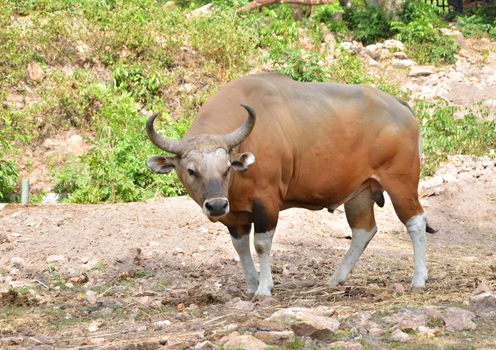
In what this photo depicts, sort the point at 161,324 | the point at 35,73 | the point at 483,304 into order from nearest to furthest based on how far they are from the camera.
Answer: the point at 483,304 < the point at 161,324 < the point at 35,73

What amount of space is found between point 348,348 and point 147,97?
11.1m

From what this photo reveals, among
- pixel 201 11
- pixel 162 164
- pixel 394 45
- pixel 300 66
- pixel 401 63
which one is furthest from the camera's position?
pixel 394 45

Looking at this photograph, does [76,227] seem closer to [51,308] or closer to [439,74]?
[51,308]

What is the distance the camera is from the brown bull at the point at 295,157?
7.52m

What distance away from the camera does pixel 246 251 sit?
26.9ft

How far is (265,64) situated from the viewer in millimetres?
17562

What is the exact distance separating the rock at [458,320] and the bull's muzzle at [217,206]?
6.18 ft

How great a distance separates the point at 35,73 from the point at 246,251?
874 cm

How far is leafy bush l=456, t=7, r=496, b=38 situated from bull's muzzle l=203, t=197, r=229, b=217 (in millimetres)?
15540

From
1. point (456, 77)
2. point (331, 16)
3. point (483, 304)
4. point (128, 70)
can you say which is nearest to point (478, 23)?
point (456, 77)

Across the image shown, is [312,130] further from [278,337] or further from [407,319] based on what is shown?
[278,337]

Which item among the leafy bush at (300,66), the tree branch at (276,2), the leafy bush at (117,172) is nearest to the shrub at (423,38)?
the tree branch at (276,2)

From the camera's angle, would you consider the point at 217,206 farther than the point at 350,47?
No

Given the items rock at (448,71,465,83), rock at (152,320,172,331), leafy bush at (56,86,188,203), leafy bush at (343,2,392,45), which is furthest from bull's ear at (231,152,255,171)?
leafy bush at (343,2,392,45)
